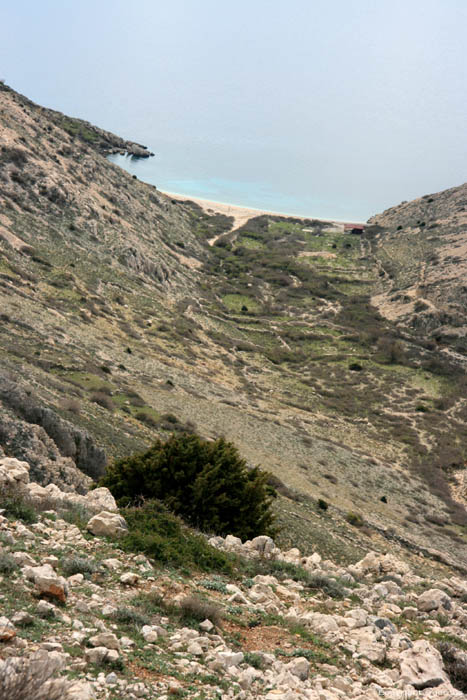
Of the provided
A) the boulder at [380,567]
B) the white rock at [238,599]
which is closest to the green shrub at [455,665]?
the white rock at [238,599]

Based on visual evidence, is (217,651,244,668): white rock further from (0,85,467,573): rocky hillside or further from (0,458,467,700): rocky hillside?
(0,85,467,573): rocky hillside

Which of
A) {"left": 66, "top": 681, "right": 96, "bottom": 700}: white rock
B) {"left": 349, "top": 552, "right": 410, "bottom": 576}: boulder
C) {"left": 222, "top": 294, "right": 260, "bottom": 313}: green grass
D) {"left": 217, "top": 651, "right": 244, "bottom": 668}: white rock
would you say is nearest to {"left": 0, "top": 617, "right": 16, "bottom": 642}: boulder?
{"left": 66, "top": 681, "right": 96, "bottom": 700}: white rock

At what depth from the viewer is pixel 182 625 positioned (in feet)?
21.6

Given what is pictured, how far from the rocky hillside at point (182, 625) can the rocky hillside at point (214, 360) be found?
13.1 ft

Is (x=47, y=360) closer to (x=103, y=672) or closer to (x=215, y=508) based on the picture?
(x=215, y=508)

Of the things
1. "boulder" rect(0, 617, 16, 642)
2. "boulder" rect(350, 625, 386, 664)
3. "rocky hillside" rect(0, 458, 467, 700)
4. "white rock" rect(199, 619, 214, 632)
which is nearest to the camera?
"boulder" rect(0, 617, 16, 642)

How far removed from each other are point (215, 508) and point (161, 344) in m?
31.4

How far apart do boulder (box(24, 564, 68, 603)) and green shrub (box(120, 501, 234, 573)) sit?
2.42 meters

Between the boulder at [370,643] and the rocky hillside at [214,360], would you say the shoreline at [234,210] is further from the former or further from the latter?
the boulder at [370,643]

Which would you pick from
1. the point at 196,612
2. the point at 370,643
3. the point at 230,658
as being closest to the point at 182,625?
the point at 196,612

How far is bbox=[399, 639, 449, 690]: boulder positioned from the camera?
669cm

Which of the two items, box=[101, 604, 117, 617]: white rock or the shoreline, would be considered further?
the shoreline

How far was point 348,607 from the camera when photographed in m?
9.55

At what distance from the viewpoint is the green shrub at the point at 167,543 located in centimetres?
873
